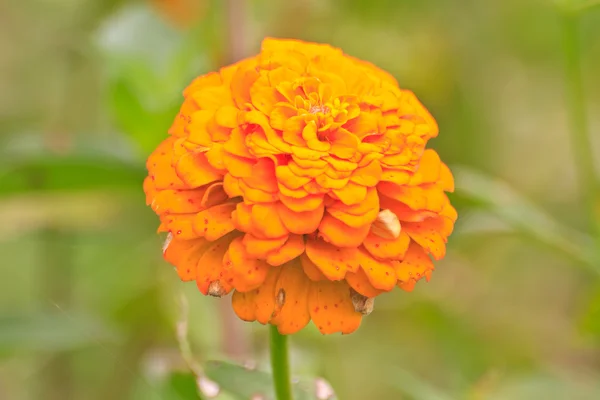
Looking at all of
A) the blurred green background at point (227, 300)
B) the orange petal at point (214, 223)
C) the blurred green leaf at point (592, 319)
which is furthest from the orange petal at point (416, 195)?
Answer: the blurred green leaf at point (592, 319)

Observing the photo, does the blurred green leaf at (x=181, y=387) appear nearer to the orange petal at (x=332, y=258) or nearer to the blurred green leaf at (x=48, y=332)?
the blurred green leaf at (x=48, y=332)

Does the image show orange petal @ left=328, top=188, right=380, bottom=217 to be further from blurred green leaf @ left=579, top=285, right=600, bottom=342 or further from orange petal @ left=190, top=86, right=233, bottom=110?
blurred green leaf @ left=579, top=285, right=600, bottom=342

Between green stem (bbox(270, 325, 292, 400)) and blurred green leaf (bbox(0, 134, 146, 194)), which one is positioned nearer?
green stem (bbox(270, 325, 292, 400))

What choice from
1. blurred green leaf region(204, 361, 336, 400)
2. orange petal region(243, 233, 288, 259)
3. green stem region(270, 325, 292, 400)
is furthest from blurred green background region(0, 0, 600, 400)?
orange petal region(243, 233, 288, 259)

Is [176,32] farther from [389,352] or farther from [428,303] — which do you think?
[389,352]

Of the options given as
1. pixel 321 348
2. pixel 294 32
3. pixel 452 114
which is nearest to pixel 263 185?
pixel 321 348

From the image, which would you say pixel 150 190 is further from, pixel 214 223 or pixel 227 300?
pixel 227 300

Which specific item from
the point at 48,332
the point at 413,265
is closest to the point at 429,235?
the point at 413,265
